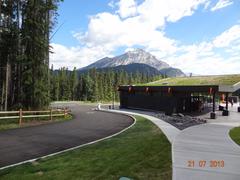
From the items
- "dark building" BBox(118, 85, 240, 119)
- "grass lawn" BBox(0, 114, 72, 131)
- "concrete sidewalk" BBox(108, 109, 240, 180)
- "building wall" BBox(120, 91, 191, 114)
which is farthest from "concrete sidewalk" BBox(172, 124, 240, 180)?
"building wall" BBox(120, 91, 191, 114)

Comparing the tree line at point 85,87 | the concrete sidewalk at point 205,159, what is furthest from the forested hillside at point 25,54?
the tree line at point 85,87

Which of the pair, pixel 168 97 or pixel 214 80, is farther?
pixel 168 97

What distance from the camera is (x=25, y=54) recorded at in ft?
80.9

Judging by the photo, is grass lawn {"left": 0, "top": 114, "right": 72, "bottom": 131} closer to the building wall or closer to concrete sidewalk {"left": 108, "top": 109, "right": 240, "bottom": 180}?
concrete sidewalk {"left": 108, "top": 109, "right": 240, "bottom": 180}

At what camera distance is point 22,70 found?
985 inches

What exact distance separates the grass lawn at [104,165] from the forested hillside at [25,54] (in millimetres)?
14758

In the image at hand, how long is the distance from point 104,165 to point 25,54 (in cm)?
1864

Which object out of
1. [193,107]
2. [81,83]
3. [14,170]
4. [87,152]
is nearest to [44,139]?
[87,152]

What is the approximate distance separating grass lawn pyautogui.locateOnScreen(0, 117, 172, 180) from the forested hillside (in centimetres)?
1476

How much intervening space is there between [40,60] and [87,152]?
16.2m

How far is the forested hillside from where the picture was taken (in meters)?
24.4

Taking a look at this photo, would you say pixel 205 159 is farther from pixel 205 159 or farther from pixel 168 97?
pixel 168 97

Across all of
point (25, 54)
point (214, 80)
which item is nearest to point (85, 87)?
point (214, 80)

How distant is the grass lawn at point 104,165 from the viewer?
7.60 meters
